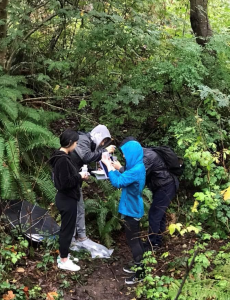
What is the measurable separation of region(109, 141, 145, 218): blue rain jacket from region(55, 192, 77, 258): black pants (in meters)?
0.60

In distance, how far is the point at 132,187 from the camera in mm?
3781

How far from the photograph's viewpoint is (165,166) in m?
4.21

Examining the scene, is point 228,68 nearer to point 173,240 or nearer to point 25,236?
point 173,240

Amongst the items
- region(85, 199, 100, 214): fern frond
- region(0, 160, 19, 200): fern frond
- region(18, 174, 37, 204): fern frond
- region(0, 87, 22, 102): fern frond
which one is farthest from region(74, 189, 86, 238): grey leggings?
region(0, 87, 22, 102): fern frond

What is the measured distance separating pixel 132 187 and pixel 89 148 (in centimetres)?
79

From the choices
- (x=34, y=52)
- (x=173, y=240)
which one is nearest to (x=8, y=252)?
(x=173, y=240)

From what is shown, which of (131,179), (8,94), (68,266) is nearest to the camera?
(131,179)

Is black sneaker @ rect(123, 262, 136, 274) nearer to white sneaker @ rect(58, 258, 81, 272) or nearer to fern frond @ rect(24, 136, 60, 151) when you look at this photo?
white sneaker @ rect(58, 258, 81, 272)

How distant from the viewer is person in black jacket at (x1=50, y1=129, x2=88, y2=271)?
355 centimetres

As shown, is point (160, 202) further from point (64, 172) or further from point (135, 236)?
point (64, 172)

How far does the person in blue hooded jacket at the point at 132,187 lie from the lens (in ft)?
12.0

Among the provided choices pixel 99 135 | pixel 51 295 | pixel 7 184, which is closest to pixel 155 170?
pixel 99 135

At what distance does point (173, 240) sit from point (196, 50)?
3214 mm

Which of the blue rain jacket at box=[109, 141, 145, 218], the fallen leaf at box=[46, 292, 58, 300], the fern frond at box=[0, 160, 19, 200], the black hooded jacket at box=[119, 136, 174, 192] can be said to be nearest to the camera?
the fallen leaf at box=[46, 292, 58, 300]
